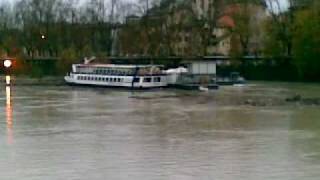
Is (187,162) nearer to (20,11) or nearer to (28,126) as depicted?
(28,126)

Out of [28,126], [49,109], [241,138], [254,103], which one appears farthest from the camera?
[254,103]

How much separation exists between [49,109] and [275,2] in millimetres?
44917

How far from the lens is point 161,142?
1005 inches

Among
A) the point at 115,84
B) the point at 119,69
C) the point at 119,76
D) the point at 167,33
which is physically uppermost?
the point at 167,33

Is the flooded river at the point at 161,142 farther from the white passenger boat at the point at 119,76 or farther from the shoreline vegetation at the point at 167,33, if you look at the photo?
the shoreline vegetation at the point at 167,33

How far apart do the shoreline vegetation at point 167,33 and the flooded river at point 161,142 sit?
33253 millimetres

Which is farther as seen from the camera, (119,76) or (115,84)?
(119,76)

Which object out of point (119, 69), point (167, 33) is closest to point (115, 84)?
point (119, 69)

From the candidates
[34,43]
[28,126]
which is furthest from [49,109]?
[34,43]

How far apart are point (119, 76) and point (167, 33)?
59.4ft

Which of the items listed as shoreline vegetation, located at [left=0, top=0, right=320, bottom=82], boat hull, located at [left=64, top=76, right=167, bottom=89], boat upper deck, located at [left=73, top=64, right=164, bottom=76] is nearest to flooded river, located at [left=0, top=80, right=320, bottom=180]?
boat hull, located at [left=64, top=76, right=167, bottom=89]

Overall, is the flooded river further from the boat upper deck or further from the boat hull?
the boat upper deck

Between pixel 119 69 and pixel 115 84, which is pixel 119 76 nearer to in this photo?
pixel 115 84

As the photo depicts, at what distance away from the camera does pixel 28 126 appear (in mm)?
31938
